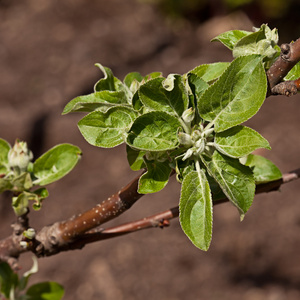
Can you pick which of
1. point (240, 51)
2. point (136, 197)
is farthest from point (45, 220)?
point (240, 51)

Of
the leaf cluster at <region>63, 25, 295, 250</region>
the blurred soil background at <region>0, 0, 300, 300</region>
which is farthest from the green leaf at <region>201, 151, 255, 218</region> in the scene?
the blurred soil background at <region>0, 0, 300, 300</region>

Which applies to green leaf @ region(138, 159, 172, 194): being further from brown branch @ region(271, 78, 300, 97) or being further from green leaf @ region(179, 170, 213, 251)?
brown branch @ region(271, 78, 300, 97)

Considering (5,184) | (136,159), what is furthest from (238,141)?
(5,184)

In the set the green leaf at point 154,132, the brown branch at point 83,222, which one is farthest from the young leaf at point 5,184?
the green leaf at point 154,132

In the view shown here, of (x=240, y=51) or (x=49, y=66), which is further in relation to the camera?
(x=49, y=66)

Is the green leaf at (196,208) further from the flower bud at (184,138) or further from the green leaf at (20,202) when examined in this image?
the green leaf at (20,202)

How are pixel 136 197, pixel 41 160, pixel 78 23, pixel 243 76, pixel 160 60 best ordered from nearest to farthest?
1. pixel 243 76
2. pixel 136 197
3. pixel 41 160
4. pixel 160 60
5. pixel 78 23

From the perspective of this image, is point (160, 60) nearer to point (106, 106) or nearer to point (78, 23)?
point (78, 23)

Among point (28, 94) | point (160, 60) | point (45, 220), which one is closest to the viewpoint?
point (45, 220)
